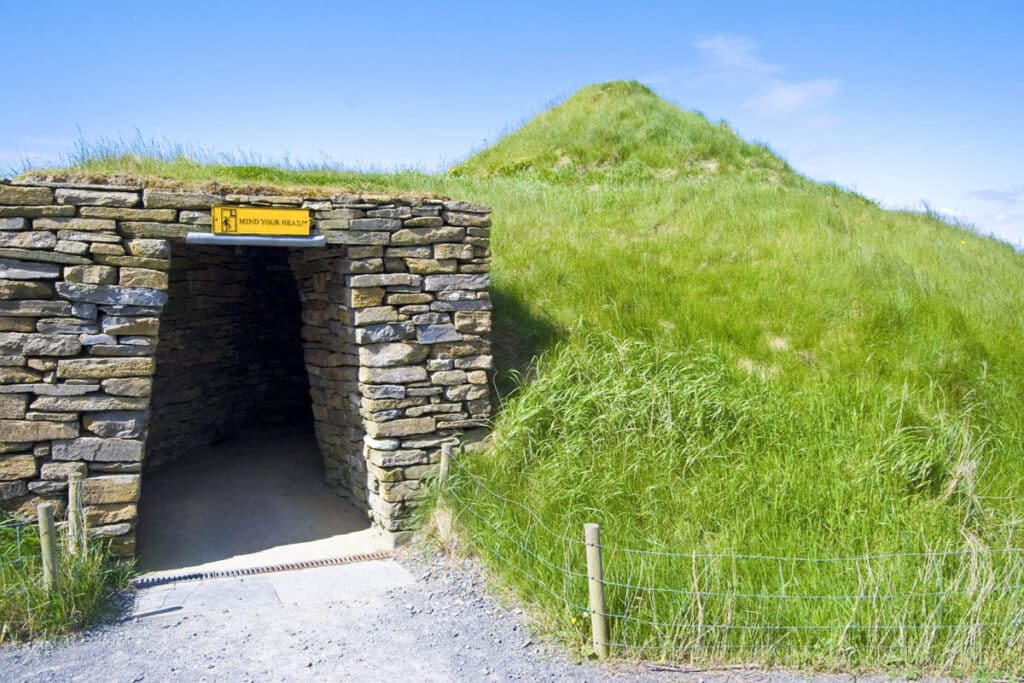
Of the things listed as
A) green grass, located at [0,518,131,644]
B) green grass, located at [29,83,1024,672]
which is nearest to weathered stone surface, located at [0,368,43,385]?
green grass, located at [0,518,131,644]

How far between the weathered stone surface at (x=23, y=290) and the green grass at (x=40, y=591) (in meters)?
1.56

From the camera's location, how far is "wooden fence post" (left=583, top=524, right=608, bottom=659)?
14.6ft

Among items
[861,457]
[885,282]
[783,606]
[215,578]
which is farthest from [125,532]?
[885,282]

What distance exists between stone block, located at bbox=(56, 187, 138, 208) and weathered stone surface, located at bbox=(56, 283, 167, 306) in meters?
0.58

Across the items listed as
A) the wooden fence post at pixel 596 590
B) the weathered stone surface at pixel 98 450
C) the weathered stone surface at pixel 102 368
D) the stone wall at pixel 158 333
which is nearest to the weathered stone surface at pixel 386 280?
the stone wall at pixel 158 333

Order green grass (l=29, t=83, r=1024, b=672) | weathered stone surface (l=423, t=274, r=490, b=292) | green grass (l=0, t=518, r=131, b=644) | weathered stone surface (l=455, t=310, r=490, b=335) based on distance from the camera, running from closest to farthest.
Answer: green grass (l=29, t=83, r=1024, b=672), green grass (l=0, t=518, r=131, b=644), weathered stone surface (l=423, t=274, r=490, b=292), weathered stone surface (l=455, t=310, r=490, b=335)

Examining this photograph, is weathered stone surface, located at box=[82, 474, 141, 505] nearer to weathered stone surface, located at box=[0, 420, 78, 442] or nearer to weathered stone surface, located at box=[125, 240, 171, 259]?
weathered stone surface, located at box=[0, 420, 78, 442]

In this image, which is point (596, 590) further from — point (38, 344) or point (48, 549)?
point (38, 344)

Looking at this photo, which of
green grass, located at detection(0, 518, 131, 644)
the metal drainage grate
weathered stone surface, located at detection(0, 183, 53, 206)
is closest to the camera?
green grass, located at detection(0, 518, 131, 644)

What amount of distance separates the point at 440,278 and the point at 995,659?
14.9 feet

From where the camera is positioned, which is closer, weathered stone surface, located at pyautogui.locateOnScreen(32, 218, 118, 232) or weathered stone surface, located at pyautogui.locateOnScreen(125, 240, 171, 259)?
weathered stone surface, located at pyautogui.locateOnScreen(32, 218, 118, 232)

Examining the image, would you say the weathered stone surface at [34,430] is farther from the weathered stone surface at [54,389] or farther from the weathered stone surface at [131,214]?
the weathered stone surface at [131,214]

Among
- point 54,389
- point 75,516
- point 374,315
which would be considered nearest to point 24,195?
point 54,389

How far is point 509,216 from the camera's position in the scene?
413 inches
